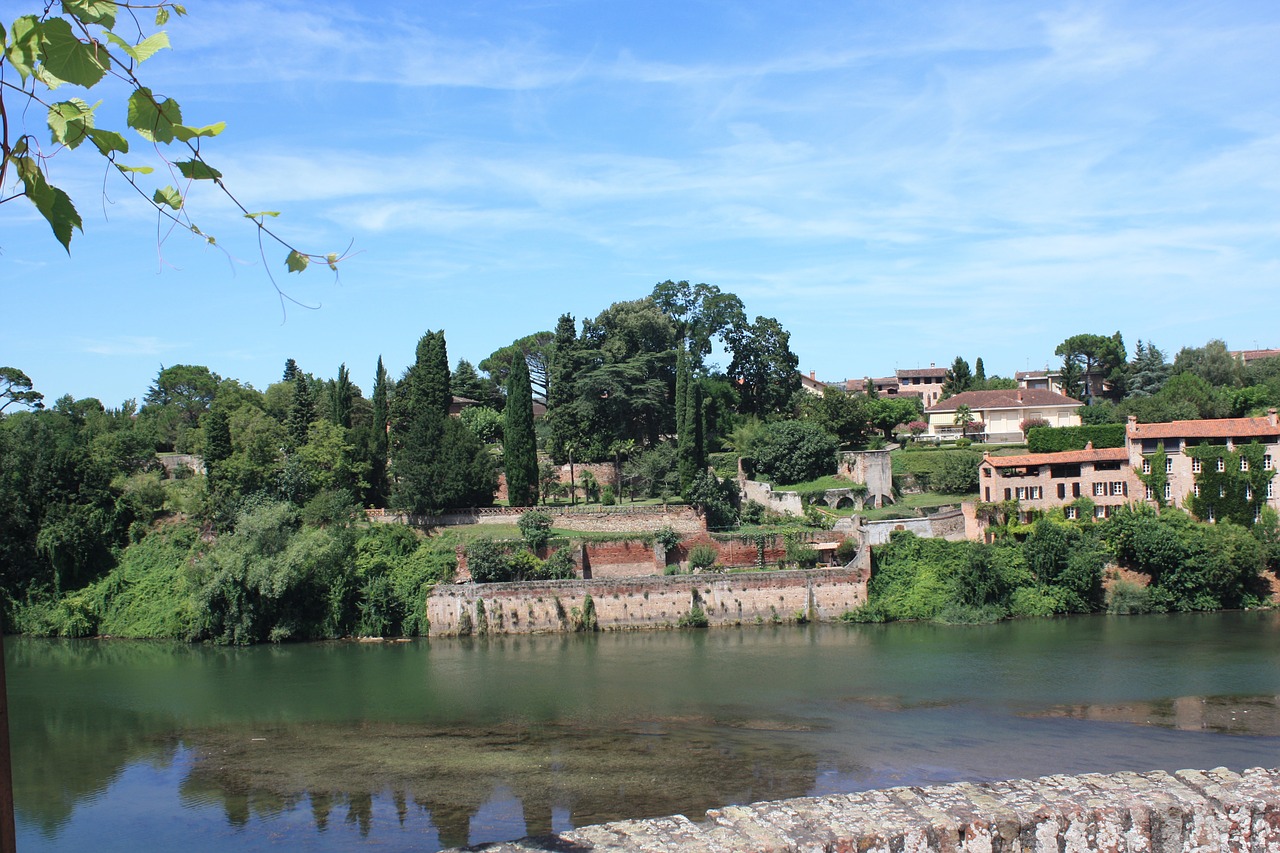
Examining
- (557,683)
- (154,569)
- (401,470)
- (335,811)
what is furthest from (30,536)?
(335,811)

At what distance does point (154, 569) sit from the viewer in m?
35.4

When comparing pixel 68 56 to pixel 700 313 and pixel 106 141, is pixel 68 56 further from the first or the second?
pixel 700 313

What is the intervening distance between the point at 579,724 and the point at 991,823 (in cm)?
1500

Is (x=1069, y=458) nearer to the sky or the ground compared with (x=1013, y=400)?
nearer to the ground

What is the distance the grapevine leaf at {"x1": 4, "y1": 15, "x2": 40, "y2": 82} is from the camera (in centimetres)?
300

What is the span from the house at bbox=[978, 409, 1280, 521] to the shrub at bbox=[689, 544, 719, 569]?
10.5 metres

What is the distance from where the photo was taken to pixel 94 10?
3.13 meters

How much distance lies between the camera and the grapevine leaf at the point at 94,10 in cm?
309

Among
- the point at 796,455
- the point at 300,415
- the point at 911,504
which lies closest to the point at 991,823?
the point at 911,504

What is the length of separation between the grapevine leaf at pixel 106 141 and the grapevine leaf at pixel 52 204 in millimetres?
209

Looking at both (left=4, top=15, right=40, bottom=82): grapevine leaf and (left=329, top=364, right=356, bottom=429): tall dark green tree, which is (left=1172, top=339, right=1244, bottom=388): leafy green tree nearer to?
(left=329, top=364, right=356, bottom=429): tall dark green tree

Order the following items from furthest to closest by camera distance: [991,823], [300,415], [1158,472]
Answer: [300,415], [1158,472], [991,823]

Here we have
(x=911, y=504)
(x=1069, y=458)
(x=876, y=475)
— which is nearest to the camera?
(x=1069, y=458)

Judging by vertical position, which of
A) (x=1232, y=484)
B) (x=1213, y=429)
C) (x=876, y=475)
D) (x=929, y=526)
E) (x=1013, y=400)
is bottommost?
(x=929, y=526)
